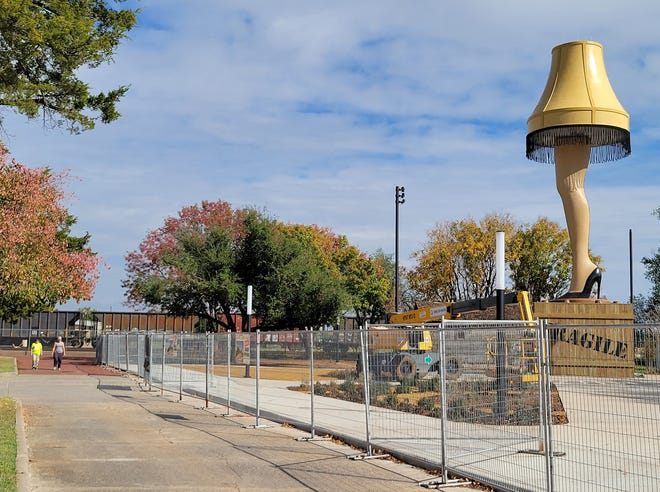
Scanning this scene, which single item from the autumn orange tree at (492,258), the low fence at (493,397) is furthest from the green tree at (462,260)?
the low fence at (493,397)

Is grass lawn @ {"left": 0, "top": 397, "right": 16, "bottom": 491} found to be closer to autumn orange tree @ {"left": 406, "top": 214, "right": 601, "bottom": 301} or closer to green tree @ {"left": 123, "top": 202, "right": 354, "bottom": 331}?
green tree @ {"left": 123, "top": 202, "right": 354, "bottom": 331}

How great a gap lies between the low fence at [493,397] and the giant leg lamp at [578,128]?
20713mm

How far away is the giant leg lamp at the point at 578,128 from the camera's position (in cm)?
3228

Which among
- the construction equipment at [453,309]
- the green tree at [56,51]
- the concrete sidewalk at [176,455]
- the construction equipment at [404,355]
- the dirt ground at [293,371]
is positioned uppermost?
the green tree at [56,51]

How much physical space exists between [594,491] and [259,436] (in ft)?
24.4

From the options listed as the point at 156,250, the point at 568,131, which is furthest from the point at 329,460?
the point at 156,250

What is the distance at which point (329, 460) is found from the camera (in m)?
11.1

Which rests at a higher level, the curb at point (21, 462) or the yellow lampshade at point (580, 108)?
the yellow lampshade at point (580, 108)

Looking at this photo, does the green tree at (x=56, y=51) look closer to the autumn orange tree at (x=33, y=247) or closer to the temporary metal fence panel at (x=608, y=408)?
the autumn orange tree at (x=33, y=247)

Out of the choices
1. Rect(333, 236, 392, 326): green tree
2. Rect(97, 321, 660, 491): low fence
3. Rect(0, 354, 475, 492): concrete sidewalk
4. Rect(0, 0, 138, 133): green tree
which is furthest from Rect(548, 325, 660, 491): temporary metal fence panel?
Rect(333, 236, 392, 326): green tree

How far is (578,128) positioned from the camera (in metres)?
32.5

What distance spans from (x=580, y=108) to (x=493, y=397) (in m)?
25.1

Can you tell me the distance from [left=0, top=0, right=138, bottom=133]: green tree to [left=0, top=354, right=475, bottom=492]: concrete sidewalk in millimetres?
6367

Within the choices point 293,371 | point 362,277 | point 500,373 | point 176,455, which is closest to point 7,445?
point 176,455
